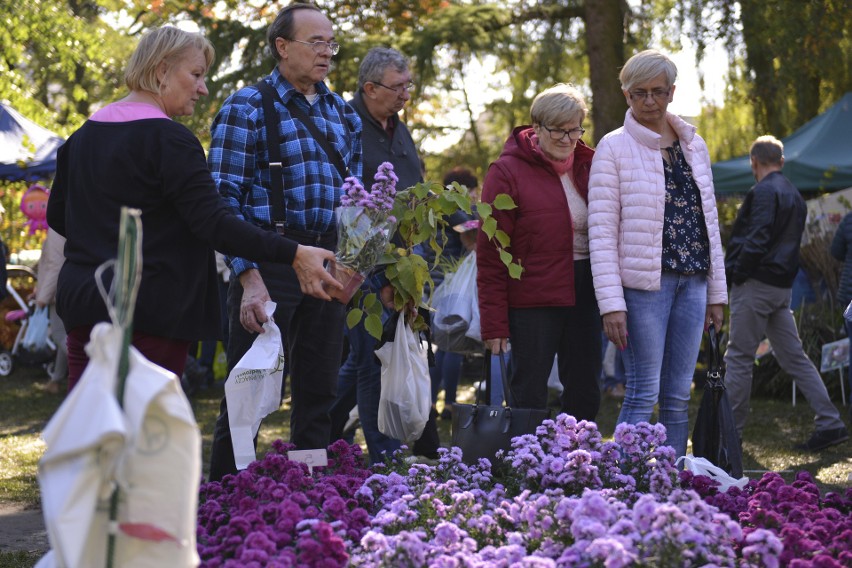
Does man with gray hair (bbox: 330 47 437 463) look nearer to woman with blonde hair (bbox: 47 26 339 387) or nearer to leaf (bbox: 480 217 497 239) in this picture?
leaf (bbox: 480 217 497 239)

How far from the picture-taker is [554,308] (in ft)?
16.0

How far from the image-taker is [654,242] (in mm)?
4746

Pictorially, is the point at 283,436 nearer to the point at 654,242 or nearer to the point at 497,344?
the point at 497,344

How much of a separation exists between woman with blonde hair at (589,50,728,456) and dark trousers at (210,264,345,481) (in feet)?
3.66

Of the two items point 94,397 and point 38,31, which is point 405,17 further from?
point 94,397

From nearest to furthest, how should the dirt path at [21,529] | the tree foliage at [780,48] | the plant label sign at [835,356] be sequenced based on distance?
the dirt path at [21,529] < the plant label sign at [835,356] < the tree foliage at [780,48]

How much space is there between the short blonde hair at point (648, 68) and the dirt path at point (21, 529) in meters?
3.08

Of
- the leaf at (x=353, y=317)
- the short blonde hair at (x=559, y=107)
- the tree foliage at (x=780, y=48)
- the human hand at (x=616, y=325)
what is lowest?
the human hand at (x=616, y=325)

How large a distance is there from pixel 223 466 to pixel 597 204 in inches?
72.1

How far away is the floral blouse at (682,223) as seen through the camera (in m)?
4.83

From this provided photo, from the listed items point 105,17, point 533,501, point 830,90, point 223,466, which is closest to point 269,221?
point 223,466

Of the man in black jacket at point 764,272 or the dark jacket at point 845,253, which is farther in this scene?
the dark jacket at point 845,253

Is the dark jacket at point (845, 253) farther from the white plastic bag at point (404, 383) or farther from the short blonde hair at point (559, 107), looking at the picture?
the white plastic bag at point (404, 383)

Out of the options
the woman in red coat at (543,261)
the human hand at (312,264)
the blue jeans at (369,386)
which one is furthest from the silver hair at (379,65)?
the human hand at (312,264)
